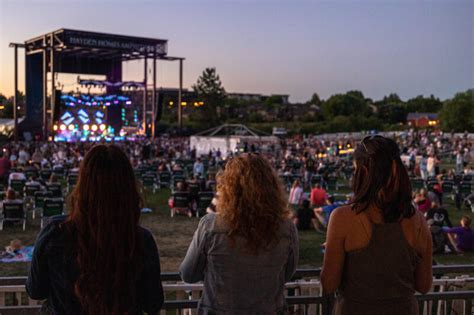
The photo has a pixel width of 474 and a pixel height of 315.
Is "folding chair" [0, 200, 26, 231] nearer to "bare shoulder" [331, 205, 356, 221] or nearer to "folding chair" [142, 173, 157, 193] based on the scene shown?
"folding chair" [142, 173, 157, 193]

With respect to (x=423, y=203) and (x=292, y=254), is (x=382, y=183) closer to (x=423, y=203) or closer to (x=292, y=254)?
(x=292, y=254)

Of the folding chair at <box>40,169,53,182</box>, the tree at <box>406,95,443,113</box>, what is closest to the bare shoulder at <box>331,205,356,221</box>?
the folding chair at <box>40,169,53,182</box>

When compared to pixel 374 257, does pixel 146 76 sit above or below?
above

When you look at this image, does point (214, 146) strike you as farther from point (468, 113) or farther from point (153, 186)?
point (468, 113)

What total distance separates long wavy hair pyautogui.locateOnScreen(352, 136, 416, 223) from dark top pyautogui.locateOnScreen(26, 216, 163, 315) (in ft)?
2.99

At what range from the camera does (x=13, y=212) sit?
12.4 m

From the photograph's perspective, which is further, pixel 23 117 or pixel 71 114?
pixel 23 117

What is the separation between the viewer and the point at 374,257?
8.50ft

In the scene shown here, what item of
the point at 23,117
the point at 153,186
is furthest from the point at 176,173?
the point at 23,117

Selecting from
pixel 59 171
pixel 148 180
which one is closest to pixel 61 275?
pixel 148 180

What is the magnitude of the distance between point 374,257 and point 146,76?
5132 centimetres

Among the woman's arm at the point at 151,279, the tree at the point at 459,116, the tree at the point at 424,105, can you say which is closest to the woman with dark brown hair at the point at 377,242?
the woman's arm at the point at 151,279

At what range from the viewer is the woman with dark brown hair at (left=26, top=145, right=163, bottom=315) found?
2221 mm

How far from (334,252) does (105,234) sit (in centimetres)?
100
